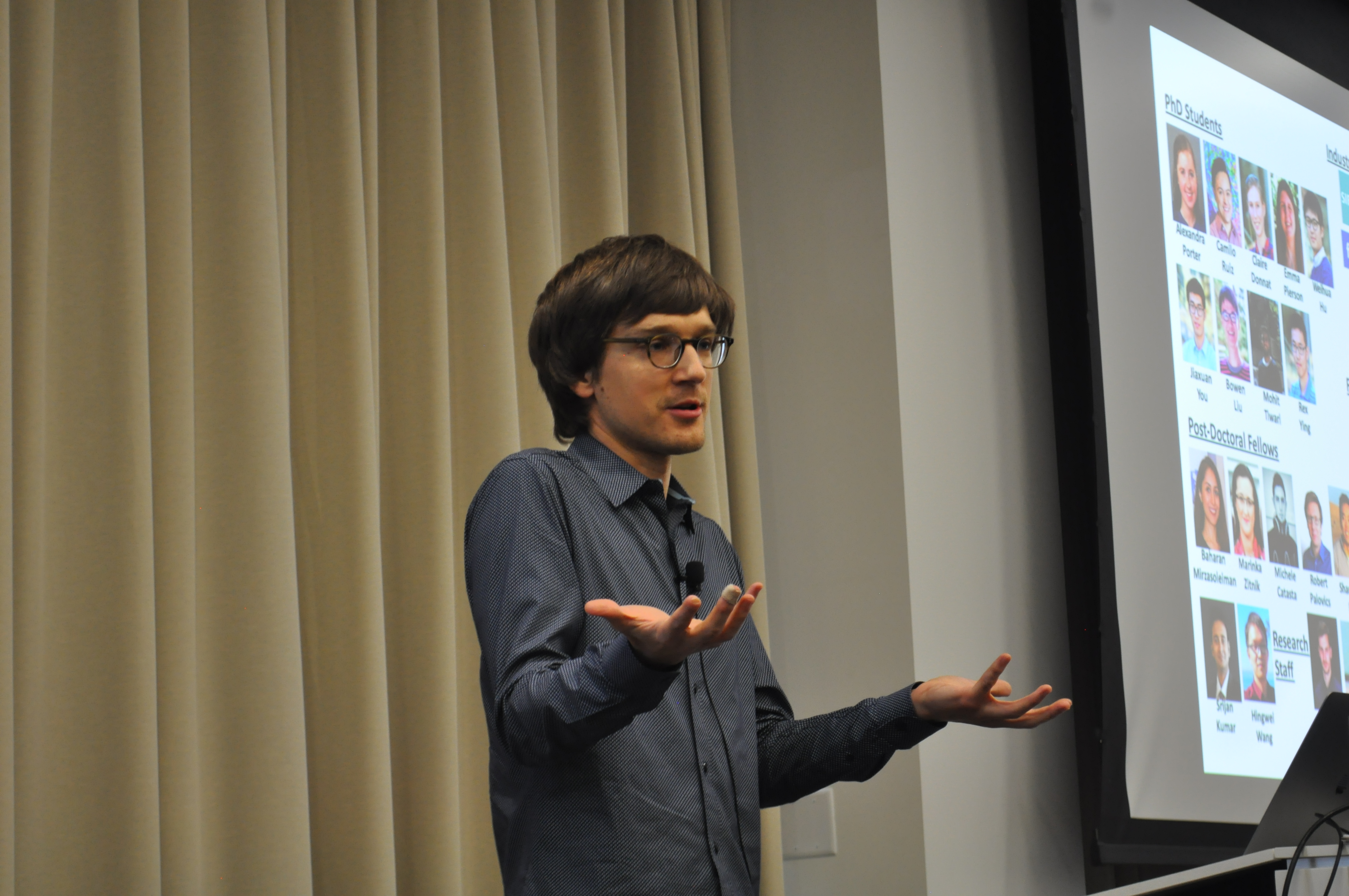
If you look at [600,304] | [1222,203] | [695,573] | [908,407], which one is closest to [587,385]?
[600,304]

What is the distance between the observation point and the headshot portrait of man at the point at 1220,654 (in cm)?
A: 272

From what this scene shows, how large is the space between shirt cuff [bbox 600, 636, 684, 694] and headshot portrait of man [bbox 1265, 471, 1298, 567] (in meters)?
2.15

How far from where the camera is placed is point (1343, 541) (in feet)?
9.93

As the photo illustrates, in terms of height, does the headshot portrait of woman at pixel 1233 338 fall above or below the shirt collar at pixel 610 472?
above

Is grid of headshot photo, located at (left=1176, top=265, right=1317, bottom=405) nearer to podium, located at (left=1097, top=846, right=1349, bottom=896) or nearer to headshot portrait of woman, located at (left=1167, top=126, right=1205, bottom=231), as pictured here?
headshot portrait of woman, located at (left=1167, top=126, right=1205, bottom=231)

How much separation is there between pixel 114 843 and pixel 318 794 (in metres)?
0.33

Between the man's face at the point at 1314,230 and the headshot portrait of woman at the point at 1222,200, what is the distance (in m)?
0.30

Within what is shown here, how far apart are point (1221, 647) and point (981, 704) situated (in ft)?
5.19

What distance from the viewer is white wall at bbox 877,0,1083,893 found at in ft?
8.33

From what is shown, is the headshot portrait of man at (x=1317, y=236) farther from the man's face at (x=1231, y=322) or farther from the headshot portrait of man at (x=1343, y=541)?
the headshot portrait of man at (x=1343, y=541)

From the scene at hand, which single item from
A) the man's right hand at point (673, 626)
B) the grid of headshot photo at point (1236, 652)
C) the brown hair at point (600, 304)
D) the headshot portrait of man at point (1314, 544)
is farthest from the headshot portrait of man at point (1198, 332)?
the man's right hand at point (673, 626)

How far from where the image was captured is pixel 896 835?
246 centimetres

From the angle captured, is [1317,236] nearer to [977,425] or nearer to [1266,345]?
[1266,345]

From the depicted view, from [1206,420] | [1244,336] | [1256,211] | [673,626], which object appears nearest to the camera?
[673,626]
